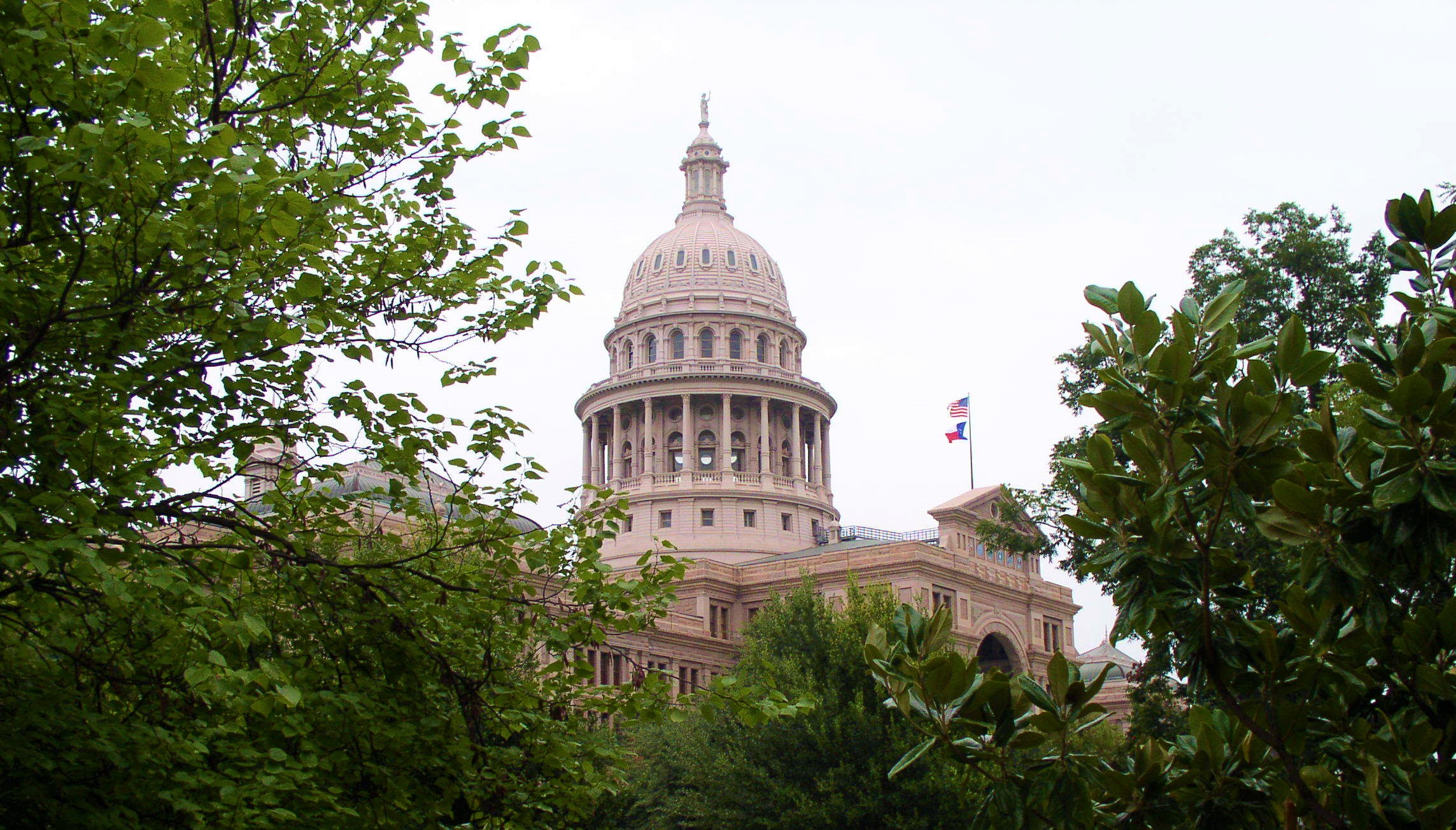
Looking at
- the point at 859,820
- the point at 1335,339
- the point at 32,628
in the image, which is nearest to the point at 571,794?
the point at 32,628

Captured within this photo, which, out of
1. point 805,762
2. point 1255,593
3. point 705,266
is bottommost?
point 805,762

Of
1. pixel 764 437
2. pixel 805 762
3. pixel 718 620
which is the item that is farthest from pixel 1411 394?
pixel 764 437

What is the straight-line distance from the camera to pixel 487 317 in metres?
14.5

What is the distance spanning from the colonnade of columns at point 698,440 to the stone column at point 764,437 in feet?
0.19

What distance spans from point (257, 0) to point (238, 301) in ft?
13.5

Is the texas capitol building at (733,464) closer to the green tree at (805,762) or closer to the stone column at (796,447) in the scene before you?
the stone column at (796,447)

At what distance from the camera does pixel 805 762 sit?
121 feet

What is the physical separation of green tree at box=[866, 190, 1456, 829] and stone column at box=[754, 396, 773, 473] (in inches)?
3362

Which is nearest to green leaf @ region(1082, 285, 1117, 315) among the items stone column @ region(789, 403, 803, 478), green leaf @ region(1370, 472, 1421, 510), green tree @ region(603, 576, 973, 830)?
green leaf @ region(1370, 472, 1421, 510)

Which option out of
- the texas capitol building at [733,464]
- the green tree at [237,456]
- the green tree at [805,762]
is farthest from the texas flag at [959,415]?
the green tree at [237,456]

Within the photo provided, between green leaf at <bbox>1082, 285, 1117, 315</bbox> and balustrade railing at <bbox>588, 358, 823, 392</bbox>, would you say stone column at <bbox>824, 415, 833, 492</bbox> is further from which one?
green leaf at <bbox>1082, 285, 1117, 315</bbox>

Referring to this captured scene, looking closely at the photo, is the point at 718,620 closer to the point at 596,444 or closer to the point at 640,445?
the point at 640,445

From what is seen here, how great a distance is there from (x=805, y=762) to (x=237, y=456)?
27.5 m

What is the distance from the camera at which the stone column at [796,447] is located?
316 ft
